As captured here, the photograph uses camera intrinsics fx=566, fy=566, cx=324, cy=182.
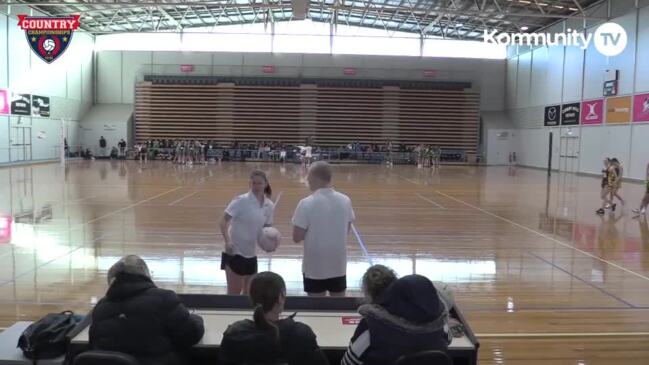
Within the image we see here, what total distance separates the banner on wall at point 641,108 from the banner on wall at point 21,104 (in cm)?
3068

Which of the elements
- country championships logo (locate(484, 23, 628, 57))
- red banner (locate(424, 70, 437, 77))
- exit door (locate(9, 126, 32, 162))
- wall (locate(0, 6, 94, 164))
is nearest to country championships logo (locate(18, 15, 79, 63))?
wall (locate(0, 6, 94, 164))

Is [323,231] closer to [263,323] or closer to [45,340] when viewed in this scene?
[263,323]

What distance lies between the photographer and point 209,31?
128 ft

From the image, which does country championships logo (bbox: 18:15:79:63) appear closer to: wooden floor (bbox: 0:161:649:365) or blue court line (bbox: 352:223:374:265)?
wooden floor (bbox: 0:161:649:365)

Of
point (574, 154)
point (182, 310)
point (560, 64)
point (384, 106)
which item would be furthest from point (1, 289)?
point (384, 106)

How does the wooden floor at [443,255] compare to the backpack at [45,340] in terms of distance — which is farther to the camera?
the wooden floor at [443,255]

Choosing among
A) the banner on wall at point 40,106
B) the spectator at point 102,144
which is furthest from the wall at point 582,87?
the banner on wall at point 40,106

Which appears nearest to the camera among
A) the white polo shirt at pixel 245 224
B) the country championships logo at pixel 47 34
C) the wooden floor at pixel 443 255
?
the white polo shirt at pixel 245 224

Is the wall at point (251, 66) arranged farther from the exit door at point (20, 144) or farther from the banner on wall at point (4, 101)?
the banner on wall at point (4, 101)

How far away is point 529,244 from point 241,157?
30.3 metres

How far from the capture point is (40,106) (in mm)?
32750

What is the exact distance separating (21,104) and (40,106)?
2.12 m

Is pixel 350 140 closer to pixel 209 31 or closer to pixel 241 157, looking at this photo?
pixel 241 157

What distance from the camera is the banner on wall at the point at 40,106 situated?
3209cm
